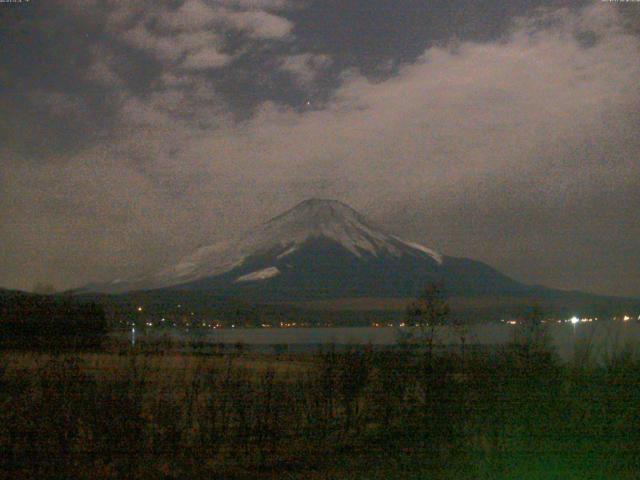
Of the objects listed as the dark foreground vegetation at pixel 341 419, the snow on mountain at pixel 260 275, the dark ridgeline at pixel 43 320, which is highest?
the snow on mountain at pixel 260 275

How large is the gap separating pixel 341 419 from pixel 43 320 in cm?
896

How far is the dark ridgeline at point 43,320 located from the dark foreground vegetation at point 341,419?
512 cm

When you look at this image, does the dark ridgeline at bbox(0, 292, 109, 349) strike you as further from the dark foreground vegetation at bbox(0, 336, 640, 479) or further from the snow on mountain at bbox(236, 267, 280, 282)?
the snow on mountain at bbox(236, 267, 280, 282)

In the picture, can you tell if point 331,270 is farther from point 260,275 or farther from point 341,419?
point 341,419

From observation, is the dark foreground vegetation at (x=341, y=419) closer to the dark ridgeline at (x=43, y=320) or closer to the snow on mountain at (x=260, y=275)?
the dark ridgeline at (x=43, y=320)

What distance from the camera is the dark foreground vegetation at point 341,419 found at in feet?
21.4

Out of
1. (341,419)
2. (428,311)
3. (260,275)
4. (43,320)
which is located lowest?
(341,419)

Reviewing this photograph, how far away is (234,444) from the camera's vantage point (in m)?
7.14

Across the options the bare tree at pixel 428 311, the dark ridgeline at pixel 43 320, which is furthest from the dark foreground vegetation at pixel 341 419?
the dark ridgeline at pixel 43 320

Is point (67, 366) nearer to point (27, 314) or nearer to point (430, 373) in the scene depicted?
point (430, 373)

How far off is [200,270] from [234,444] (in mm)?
90648

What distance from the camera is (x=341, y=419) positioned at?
7.97m

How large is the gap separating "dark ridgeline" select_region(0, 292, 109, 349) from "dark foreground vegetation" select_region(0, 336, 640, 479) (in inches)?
202

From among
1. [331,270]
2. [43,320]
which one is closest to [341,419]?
[43,320]
